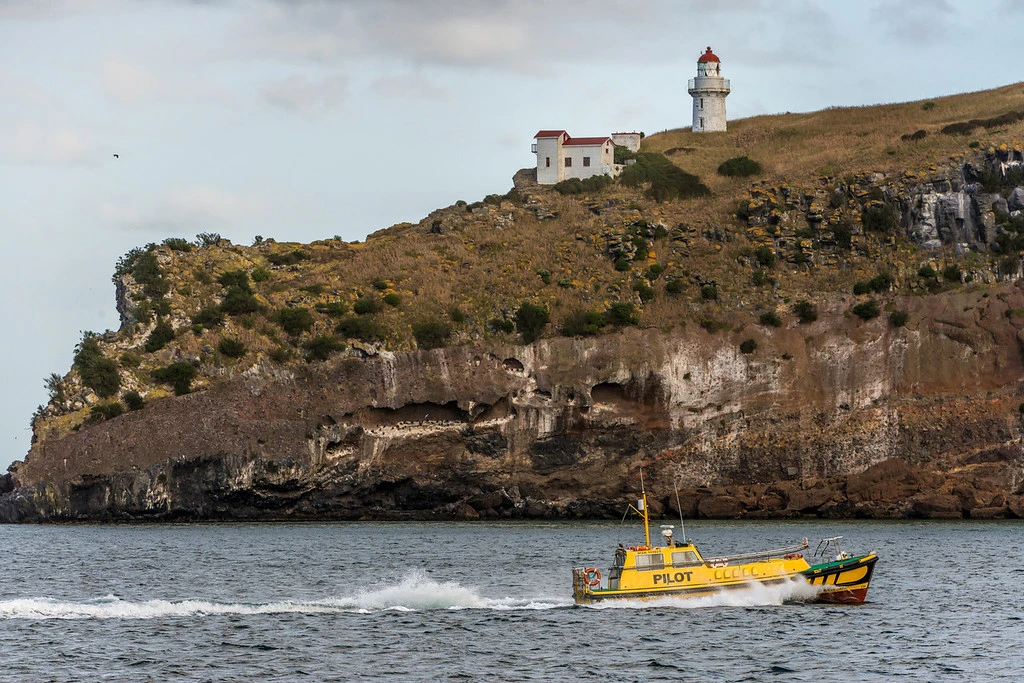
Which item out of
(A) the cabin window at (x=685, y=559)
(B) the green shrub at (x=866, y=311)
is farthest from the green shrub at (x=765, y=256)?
Answer: (A) the cabin window at (x=685, y=559)

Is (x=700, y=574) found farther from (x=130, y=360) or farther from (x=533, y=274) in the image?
(x=533, y=274)

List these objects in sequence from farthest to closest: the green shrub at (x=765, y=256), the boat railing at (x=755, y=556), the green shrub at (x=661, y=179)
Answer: the green shrub at (x=661, y=179)
the green shrub at (x=765, y=256)
the boat railing at (x=755, y=556)

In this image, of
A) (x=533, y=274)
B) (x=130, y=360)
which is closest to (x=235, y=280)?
(x=130, y=360)

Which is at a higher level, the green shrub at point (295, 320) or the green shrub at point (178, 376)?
the green shrub at point (295, 320)

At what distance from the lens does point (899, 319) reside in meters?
104

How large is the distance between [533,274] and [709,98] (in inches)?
1546

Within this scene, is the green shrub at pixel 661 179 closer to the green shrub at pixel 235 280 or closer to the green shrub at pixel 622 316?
the green shrub at pixel 622 316

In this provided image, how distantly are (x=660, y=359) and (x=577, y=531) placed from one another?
69.3 feet

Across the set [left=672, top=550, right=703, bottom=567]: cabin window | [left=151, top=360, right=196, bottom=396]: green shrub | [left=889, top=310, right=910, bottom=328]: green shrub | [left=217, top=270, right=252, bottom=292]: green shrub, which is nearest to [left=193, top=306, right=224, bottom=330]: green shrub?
[left=217, top=270, right=252, bottom=292]: green shrub

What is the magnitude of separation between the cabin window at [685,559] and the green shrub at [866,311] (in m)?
59.8

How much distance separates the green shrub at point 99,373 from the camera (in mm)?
99812

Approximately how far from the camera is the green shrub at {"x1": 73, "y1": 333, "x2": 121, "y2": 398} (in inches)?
3930

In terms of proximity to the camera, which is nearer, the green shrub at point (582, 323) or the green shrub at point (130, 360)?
the green shrub at point (130, 360)

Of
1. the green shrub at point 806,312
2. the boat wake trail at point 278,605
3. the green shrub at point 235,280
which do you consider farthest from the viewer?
the green shrub at point 235,280
